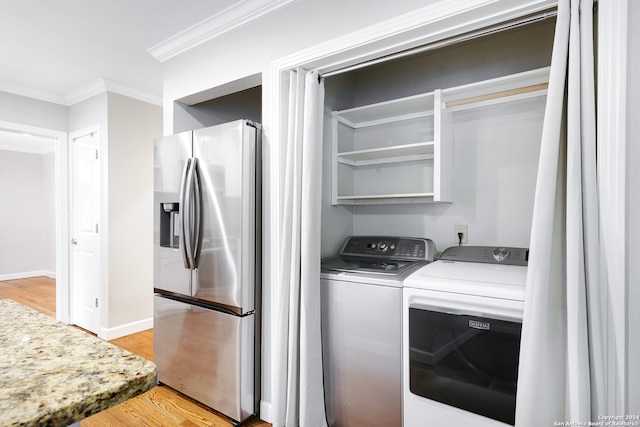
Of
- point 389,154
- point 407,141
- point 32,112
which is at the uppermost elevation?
point 32,112

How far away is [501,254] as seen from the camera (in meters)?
2.04

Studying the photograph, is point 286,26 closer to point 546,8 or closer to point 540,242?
point 546,8

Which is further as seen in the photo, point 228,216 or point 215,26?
point 215,26

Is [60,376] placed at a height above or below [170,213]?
below

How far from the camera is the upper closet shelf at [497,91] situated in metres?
1.94

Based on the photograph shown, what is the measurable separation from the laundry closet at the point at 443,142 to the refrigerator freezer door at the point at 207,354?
81cm

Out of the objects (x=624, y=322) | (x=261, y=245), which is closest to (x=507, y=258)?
(x=624, y=322)

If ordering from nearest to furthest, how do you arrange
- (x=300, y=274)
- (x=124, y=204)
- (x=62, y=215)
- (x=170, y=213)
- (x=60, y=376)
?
(x=60, y=376), (x=300, y=274), (x=170, y=213), (x=124, y=204), (x=62, y=215)

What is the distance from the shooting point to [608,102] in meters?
1.23

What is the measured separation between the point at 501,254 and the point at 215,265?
172 centimetres

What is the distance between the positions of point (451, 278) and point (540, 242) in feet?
1.47

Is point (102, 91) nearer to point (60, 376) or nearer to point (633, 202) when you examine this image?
point (60, 376)

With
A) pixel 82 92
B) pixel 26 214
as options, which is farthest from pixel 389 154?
pixel 26 214

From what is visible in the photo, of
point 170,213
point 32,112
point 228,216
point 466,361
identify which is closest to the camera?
point 466,361
